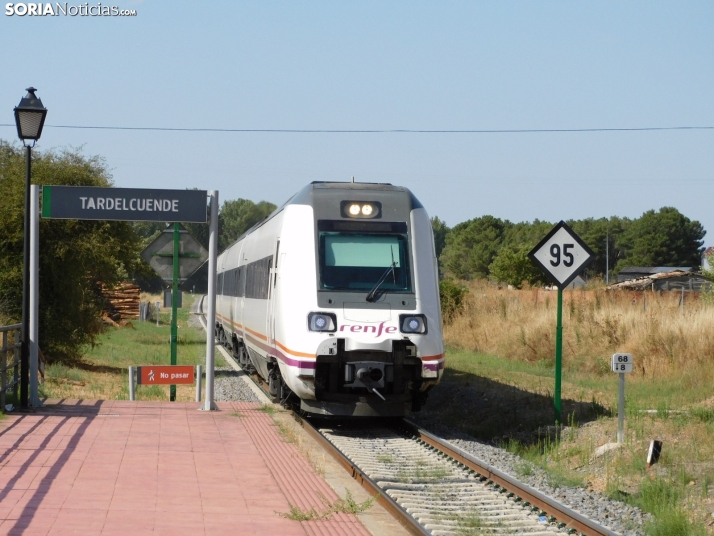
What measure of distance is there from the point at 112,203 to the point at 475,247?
89655 millimetres

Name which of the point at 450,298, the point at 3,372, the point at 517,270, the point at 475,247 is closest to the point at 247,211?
the point at 3,372

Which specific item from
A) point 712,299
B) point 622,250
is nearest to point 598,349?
point 712,299

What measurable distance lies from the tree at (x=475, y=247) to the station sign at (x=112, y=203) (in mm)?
87503

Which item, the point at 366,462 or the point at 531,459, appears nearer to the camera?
the point at 366,462

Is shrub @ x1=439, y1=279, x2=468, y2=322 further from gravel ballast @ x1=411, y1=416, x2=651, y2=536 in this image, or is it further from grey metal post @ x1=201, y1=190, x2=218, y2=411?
gravel ballast @ x1=411, y1=416, x2=651, y2=536

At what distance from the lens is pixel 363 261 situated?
1258 cm

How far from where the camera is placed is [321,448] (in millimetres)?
11211

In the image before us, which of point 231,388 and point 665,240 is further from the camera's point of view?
point 665,240

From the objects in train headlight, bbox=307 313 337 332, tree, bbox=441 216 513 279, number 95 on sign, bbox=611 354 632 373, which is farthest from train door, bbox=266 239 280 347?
tree, bbox=441 216 513 279

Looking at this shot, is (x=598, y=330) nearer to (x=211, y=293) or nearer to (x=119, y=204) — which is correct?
(x=211, y=293)

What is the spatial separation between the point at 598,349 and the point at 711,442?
34.9 feet

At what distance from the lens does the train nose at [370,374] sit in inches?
460

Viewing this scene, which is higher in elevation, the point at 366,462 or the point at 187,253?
the point at 187,253

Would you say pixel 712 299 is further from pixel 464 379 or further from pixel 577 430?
pixel 577 430
